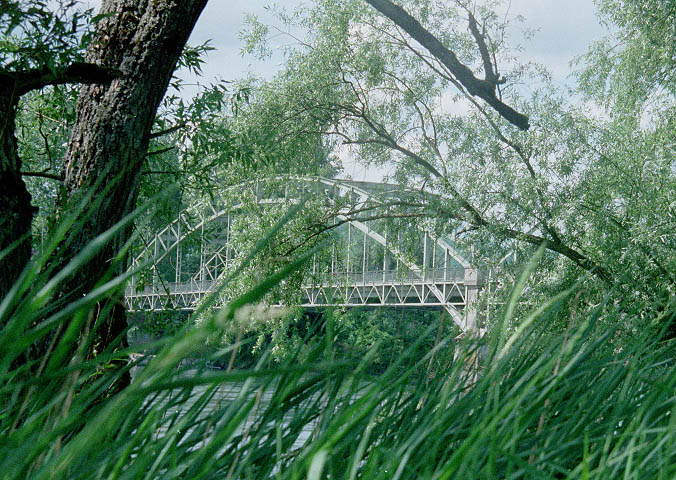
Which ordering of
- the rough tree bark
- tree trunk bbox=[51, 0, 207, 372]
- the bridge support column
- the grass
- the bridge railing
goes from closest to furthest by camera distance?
the grass, the bridge support column, the rough tree bark, tree trunk bbox=[51, 0, 207, 372], the bridge railing

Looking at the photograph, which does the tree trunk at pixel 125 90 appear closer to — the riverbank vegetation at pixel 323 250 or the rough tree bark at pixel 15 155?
the riverbank vegetation at pixel 323 250

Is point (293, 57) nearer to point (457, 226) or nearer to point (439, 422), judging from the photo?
point (457, 226)

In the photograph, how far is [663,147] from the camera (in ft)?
26.5

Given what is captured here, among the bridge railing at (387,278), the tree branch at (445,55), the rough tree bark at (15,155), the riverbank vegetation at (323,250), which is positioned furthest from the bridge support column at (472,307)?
the tree branch at (445,55)

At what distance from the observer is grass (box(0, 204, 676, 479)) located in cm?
56

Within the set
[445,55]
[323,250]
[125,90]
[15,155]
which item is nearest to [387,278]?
[445,55]

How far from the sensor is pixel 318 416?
104cm

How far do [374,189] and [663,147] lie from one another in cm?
484

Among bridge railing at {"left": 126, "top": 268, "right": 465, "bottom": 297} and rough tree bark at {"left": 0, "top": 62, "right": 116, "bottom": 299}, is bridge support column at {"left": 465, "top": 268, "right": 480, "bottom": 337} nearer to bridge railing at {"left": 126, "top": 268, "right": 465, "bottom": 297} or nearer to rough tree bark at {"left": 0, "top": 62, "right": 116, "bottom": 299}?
bridge railing at {"left": 126, "top": 268, "right": 465, "bottom": 297}

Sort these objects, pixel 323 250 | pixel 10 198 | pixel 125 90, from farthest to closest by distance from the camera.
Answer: pixel 125 90 → pixel 10 198 → pixel 323 250

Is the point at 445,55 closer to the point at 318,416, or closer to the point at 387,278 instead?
A: the point at 318,416

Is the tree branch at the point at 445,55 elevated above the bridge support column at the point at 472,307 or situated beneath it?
elevated above

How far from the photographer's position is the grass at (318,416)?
558 millimetres

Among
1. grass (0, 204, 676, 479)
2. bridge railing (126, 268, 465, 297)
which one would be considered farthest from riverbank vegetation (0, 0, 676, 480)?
bridge railing (126, 268, 465, 297)
